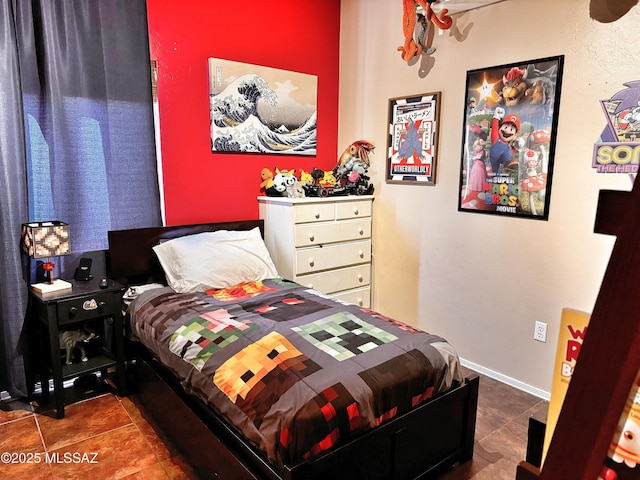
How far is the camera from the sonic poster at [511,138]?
2449 mm

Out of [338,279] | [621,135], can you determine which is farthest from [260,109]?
[621,135]

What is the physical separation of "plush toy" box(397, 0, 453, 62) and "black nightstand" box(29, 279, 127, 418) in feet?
7.96

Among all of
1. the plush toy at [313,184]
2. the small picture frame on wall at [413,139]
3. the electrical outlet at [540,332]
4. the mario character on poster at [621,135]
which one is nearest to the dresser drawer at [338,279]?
the plush toy at [313,184]

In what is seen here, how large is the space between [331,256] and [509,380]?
1441 mm

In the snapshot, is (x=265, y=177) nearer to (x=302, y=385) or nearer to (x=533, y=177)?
(x=533, y=177)

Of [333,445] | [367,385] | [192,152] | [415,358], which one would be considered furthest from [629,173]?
[192,152]

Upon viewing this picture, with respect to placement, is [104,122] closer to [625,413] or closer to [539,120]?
[539,120]

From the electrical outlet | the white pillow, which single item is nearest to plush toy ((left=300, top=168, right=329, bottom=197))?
the white pillow

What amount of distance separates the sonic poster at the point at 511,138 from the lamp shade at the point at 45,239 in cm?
240

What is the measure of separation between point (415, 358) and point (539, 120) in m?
1.60

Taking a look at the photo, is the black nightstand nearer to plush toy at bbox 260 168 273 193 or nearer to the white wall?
plush toy at bbox 260 168 273 193

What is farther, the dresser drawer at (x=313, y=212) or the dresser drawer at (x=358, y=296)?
the dresser drawer at (x=358, y=296)

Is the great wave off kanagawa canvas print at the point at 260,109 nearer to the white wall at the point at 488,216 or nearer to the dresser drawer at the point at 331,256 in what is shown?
the white wall at the point at 488,216

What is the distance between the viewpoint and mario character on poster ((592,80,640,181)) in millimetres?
2107
